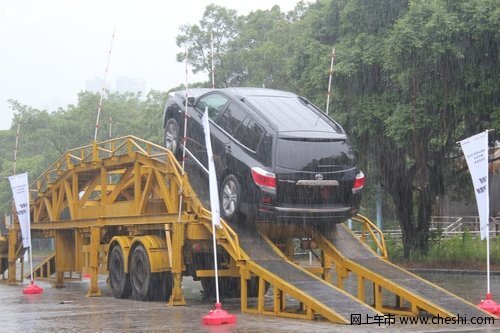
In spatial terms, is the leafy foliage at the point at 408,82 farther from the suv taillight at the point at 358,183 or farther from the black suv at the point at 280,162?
the suv taillight at the point at 358,183

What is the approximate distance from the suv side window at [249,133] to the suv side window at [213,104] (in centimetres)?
83

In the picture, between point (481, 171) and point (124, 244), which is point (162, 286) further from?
point (481, 171)

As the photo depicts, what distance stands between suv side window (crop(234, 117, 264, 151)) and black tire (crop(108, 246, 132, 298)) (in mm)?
3964

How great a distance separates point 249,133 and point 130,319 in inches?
147

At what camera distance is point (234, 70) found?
44.8 m

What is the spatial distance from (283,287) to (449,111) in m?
12.6

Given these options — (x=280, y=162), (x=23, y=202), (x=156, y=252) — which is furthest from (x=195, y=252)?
(x=23, y=202)

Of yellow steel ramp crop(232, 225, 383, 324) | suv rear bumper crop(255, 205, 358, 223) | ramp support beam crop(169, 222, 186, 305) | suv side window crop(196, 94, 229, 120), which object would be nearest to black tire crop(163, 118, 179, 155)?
suv side window crop(196, 94, 229, 120)

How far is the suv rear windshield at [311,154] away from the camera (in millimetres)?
13633

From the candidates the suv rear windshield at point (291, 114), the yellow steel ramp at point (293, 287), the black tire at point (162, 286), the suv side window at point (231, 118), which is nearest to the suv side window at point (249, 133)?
the suv side window at point (231, 118)

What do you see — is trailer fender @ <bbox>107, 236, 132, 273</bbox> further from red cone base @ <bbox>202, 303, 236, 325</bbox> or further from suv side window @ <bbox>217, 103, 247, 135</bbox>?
red cone base @ <bbox>202, 303, 236, 325</bbox>

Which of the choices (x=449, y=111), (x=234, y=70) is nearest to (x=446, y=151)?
(x=449, y=111)

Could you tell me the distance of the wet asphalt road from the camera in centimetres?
1134

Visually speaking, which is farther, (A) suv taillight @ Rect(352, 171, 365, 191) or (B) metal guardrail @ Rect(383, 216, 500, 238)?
(B) metal guardrail @ Rect(383, 216, 500, 238)
